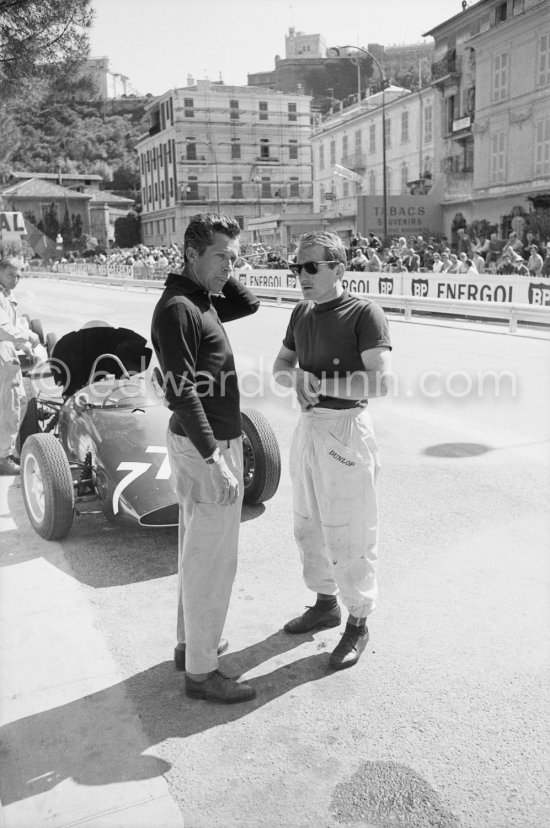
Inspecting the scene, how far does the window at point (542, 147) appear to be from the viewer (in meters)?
31.0

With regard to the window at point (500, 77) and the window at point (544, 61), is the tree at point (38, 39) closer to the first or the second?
the window at point (544, 61)

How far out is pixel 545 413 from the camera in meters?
7.93

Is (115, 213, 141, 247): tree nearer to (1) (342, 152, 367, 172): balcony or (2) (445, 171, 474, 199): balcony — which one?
(1) (342, 152, 367, 172): balcony

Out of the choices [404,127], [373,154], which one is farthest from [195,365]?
[373,154]

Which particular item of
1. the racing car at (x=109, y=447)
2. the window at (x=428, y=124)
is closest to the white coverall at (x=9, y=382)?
the racing car at (x=109, y=447)

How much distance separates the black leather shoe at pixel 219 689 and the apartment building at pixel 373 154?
41990 mm

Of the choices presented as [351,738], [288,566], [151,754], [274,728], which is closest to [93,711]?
[151,754]

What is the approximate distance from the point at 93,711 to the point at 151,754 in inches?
15.2

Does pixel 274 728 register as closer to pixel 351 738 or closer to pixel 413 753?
pixel 351 738

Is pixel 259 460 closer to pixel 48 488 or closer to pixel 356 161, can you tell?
pixel 48 488

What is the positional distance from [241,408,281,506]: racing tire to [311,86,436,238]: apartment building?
39696mm

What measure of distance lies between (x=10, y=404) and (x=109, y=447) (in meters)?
1.91

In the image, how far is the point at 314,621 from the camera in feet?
11.4

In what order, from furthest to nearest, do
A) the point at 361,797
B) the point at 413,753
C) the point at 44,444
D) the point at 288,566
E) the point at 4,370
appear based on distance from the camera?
the point at 4,370 < the point at 44,444 < the point at 288,566 < the point at 413,753 < the point at 361,797
